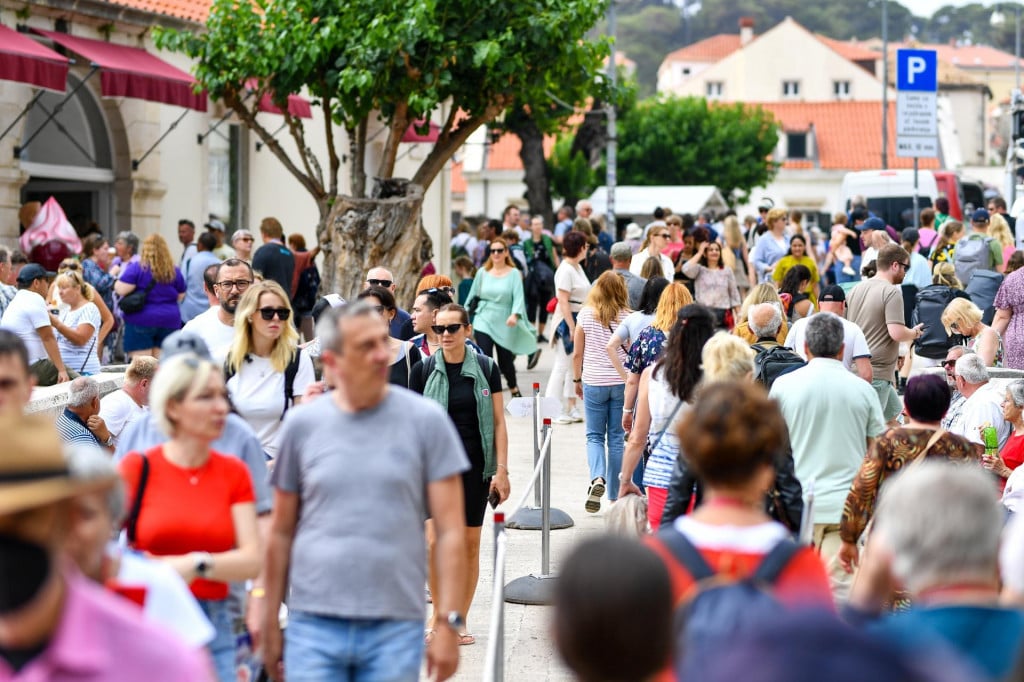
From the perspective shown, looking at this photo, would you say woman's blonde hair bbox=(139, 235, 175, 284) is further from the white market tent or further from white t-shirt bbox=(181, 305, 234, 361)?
the white market tent

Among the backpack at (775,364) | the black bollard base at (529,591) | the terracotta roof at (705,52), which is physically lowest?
the black bollard base at (529,591)

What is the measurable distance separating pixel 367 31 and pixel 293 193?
10.7 metres

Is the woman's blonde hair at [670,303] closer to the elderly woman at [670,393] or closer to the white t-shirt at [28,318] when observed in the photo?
the elderly woman at [670,393]

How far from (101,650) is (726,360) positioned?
396cm

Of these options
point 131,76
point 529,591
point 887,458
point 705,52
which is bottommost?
point 529,591

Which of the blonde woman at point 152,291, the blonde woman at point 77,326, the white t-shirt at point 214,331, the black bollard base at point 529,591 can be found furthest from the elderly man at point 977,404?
the blonde woman at point 152,291

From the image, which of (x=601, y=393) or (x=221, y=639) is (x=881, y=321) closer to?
(x=601, y=393)

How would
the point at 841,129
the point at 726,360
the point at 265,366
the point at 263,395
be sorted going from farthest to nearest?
1. the point at 841,129
2. the point at 265,366
3. the point at 263,395
4. the point at 726,360

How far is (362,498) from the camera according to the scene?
15.1 ft

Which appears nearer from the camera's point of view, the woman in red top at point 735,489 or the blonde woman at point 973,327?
the woman in red top at point 735,489

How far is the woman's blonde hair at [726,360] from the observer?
6172mm

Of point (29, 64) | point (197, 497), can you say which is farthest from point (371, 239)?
point (197, 497)

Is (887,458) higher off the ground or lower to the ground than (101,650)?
lower

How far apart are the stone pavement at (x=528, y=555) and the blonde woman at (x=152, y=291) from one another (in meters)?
3.38
